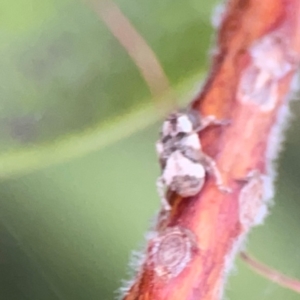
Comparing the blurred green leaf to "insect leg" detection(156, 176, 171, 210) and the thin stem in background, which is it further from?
the thin stem in background

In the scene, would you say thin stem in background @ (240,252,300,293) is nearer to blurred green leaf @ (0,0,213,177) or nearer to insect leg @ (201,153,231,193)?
insect leg @ (201,153,231,193)

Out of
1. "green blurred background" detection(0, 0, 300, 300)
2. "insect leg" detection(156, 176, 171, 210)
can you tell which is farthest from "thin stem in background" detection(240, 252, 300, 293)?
"insect leg" detection(156, 176, 171, 210)

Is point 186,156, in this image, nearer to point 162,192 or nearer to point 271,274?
point 162,192

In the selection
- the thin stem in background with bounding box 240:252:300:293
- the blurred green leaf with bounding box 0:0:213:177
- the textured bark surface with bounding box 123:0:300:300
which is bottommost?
the thin stem in background with bounding box 240:252:300:293

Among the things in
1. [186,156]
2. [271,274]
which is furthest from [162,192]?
→ [271,274]

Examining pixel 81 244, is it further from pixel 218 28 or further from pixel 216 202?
pixel 218 28

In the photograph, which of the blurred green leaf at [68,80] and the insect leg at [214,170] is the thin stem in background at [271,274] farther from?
the blurred green leaf at [68,80]

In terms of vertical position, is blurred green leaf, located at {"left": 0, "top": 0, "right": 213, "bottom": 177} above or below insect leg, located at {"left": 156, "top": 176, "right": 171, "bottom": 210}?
above
